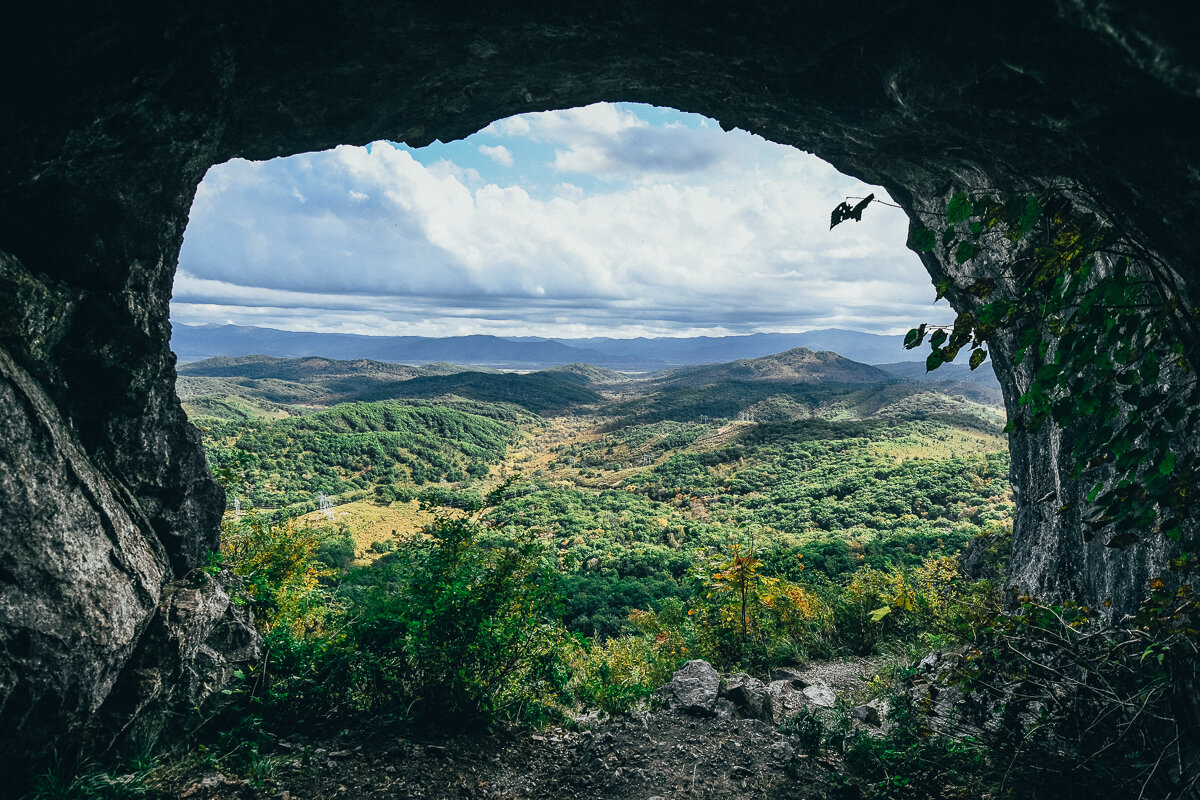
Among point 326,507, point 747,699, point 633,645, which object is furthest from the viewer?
point 326,507

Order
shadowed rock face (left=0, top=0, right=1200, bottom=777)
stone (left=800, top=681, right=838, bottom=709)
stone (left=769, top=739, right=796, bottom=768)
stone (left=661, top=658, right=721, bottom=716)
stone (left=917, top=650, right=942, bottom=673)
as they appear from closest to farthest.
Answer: shadowed rock face (left=0, top=0, right=1200, bottom=777)
stone (left=917, top=650, right=942, bottom=673)
stone (left=769, top=739, right=796, bottom=768)
stone (left=661, top=658, right=721, bottom=716)
stone (left=800, top=681, right=838, bottom=709)

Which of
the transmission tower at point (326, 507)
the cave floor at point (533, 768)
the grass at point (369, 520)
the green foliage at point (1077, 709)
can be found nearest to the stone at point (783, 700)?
the cave floor at point (533, 768)

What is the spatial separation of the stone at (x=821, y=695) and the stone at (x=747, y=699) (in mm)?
771

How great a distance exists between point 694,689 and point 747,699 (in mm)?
717

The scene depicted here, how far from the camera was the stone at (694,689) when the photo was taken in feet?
23.1

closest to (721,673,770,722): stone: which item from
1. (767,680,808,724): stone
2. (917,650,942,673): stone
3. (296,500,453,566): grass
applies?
(767,680,808,724): stone

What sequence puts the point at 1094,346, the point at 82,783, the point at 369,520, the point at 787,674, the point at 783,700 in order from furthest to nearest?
the point at 369,520 → the point at 787,674 → the point at 783,700 → the point at 82,783 → the point at 1094,346

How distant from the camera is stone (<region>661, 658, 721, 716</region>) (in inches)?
277

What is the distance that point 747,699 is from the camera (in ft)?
23.7

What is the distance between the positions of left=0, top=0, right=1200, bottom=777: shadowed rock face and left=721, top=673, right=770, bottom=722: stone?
3.91m

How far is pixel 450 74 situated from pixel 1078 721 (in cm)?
894

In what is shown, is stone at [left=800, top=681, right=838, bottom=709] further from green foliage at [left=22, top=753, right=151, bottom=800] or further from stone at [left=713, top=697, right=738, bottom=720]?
green foliage at [left=22, top=753, right=151, bottom=800]

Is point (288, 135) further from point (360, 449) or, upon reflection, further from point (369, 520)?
point (360, 449)

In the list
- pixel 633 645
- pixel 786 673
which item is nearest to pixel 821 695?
pixel 786 673
